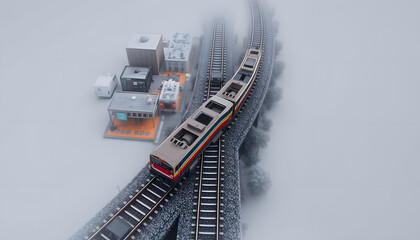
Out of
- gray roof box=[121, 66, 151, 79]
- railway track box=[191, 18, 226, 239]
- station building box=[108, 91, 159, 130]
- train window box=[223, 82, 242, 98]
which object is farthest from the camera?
gray roof box=[121, 66, 151, 79]

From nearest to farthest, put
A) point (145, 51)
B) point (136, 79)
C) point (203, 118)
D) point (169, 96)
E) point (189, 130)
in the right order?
point (189, 130) → point (203, 118) → point (169, 96) → point (136, 79) → point (145, 51)

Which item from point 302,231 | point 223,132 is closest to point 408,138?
point 302,231

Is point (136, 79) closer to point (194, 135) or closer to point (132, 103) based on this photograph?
point (132, 103)

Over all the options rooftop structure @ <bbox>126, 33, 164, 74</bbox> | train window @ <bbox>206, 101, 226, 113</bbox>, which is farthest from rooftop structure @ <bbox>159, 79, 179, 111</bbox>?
train window @ <bbox>206, 101, 226, 113</bbox>

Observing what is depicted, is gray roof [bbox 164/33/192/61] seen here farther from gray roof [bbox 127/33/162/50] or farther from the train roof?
the train roof

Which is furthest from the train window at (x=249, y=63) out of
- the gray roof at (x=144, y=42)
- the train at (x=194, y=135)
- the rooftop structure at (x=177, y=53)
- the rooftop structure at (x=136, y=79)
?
the rooftop structure at (x=136, y=79)

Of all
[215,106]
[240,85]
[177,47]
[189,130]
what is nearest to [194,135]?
[189,130]

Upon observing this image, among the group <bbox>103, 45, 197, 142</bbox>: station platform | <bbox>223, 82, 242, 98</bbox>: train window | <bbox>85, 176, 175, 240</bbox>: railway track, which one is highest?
<bbox>223, 82, 242, 98</bbox>: train window
